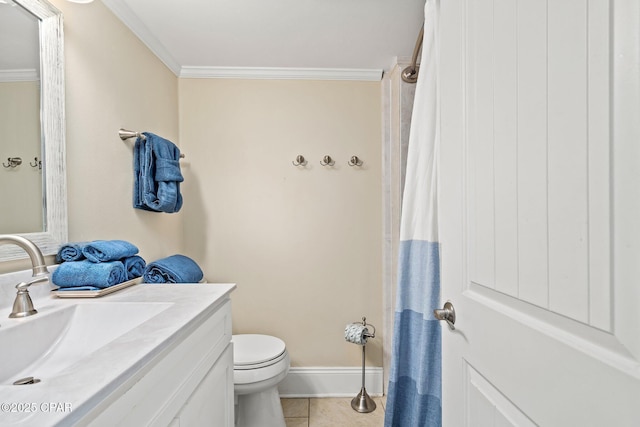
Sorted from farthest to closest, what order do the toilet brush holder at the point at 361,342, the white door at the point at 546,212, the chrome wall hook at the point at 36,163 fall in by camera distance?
1. the toilet brush holder at the point at 361,342
2. the chrome wall hook at the point at 36,163
3. the white door at the point at 546,212

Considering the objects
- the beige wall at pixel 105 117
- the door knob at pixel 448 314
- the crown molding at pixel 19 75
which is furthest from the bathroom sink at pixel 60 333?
the door knob at pixel 448 314

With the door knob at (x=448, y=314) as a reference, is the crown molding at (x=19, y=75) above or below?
above

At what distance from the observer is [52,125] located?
3.51 feet

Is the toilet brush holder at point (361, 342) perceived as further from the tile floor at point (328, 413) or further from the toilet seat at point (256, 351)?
the toilet seat at point (256, 351)

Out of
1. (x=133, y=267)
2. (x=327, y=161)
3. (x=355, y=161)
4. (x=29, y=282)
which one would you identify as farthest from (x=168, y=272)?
(x=355, y=161)

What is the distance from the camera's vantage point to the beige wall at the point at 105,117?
3.88ft

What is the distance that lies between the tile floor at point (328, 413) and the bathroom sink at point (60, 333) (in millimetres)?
1331

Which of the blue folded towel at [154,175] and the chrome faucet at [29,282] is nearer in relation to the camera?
the chrome faucet at [29,282]

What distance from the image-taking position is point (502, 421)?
0.63 m

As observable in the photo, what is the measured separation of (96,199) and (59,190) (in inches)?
8.1

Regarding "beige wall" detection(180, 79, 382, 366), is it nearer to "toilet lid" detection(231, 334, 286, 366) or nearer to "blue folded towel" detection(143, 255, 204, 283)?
"toilet lid" detection(231, 334, 286, 366)

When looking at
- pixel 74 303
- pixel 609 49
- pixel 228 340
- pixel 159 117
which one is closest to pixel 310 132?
pixel 159 117

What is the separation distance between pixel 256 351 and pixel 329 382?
70 cm

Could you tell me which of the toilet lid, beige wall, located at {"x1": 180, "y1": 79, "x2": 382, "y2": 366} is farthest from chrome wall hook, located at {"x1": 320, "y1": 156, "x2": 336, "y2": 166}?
the toilet lid
